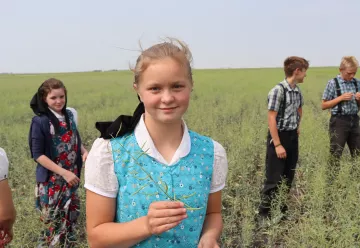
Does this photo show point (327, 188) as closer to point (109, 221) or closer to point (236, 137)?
point (236, 137)

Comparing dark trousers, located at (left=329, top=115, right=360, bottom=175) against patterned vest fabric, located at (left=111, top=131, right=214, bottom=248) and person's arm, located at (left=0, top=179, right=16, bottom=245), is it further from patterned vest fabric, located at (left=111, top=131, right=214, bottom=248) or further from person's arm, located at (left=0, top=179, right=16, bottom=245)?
person's arm, located at (left=0, top=179, right=16, bottom=245)

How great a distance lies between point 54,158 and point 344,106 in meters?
3.15

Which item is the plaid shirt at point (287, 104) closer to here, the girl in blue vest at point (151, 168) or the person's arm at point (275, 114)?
the person's arm at point (275, 114)

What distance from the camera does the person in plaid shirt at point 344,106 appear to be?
4.06 meters

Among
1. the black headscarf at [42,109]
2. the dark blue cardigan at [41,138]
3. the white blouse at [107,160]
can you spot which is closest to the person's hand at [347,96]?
the black headscarf at [42,109]

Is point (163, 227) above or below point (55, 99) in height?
below

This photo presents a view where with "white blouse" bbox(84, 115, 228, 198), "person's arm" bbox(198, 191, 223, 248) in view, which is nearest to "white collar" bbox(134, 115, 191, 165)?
"white blouse" bbox(84, 115, 228, 198)

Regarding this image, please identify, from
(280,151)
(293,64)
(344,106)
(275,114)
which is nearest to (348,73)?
(344,106)

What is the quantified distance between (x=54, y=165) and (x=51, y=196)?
0.28m

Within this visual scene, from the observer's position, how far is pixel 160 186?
119 centimetres

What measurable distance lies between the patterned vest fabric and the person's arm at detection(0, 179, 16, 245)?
2.00ft

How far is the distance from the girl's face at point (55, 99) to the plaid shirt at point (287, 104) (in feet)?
6.21

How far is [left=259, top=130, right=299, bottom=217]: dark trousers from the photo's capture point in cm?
360

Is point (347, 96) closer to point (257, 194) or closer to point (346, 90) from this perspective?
point (346, 90)
